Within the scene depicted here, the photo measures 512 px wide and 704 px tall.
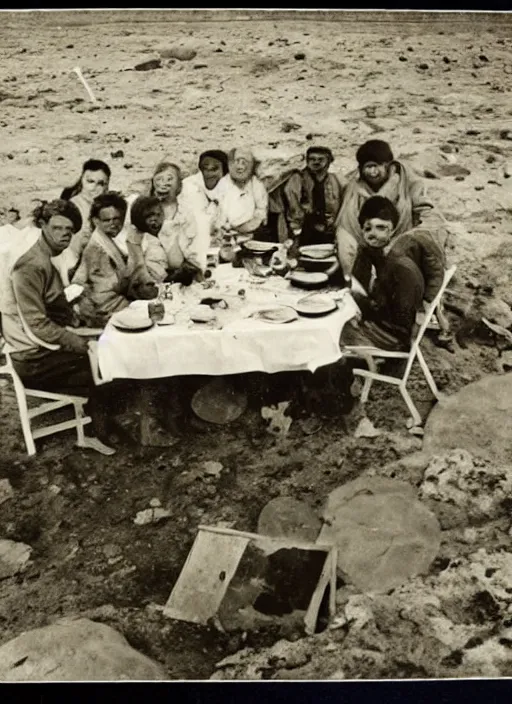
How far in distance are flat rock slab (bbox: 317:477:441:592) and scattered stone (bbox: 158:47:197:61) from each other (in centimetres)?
255

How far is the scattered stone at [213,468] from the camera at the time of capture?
3.96 m

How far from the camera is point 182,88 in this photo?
4.26 m

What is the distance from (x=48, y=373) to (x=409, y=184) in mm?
2187

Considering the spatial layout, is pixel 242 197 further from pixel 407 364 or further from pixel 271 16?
pixel 407 364

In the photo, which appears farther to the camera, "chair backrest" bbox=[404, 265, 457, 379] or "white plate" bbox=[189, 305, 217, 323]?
"chair backrest" bbox=[404, 265, 457, 379]

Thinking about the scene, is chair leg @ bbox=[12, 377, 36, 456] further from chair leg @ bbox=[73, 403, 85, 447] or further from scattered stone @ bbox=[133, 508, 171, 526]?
scattered stone @ bbox=[133, 508, 171, 526]

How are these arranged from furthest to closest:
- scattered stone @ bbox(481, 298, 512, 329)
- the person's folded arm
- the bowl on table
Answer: scattered stone @ bbox(481, 298, 512, 329) → the bowl on table → the person's folded arm

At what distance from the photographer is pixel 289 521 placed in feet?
12.8

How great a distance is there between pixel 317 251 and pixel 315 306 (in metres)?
0.45

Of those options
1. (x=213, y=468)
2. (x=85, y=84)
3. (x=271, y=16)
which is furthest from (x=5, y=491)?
(x=271, y=16)

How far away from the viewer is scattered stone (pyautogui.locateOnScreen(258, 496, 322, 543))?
153 inches

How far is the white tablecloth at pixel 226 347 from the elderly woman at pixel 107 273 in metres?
0.23

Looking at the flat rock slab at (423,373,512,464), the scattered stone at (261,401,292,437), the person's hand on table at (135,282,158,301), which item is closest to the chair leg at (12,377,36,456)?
the person's hand on table at (135,282,158,301)

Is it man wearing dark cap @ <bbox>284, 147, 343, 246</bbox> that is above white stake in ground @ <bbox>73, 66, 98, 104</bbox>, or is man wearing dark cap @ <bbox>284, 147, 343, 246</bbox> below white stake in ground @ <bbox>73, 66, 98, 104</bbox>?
below
